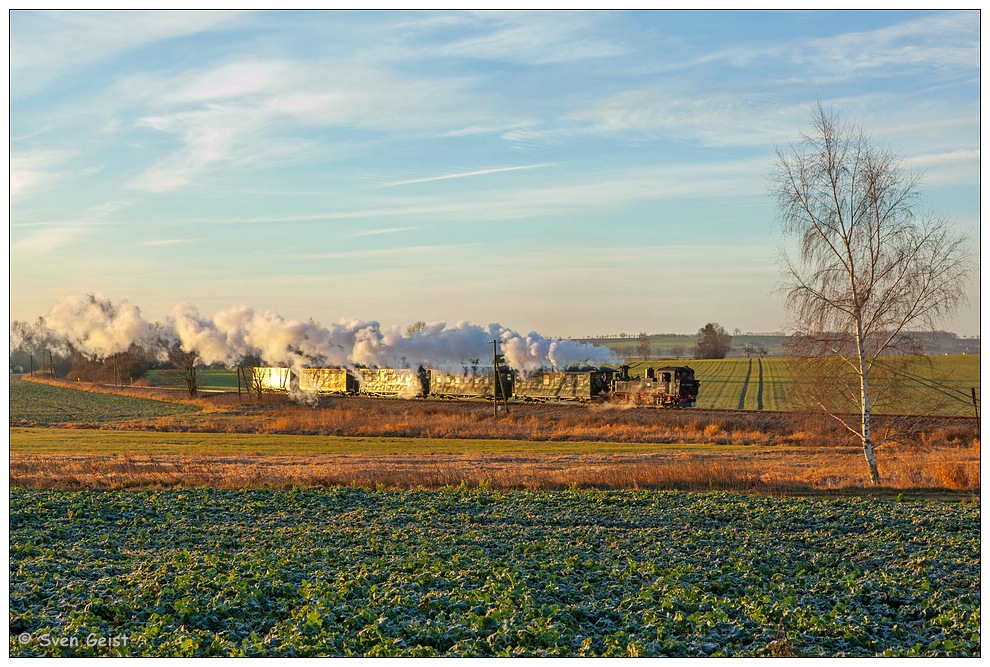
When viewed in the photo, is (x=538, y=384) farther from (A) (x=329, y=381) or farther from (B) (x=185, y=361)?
(B) (x=185, y=361)

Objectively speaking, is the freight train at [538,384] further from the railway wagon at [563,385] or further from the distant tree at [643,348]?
the distant tree at [643,348]

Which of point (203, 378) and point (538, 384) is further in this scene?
point (203, 378)

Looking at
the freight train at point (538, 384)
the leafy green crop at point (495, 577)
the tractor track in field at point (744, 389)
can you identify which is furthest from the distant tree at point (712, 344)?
the leafy green crop at point (495, 577)

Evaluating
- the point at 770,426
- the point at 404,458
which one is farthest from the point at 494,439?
the point at 770,426

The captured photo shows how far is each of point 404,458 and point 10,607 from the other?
60.5 ft

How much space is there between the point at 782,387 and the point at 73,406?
46.1m

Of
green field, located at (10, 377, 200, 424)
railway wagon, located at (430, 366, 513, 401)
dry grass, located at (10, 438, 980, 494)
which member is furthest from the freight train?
dry grass, located at (10, 438, 980, 494)

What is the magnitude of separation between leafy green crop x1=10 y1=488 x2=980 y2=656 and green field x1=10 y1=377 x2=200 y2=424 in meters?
23.9

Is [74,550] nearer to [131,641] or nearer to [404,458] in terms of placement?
[131,641]

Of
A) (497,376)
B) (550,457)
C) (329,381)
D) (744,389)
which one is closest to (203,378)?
(329,381)

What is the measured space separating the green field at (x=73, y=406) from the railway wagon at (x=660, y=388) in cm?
2221

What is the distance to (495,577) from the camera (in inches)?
470

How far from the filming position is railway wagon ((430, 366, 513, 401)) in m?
45.3

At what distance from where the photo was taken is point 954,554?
13133mm
